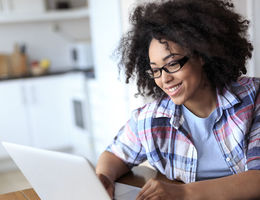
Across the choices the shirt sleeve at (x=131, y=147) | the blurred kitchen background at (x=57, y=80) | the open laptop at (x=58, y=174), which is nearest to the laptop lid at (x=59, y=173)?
the open laptop at (x=58, y=174)

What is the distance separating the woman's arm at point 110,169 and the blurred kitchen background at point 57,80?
76.6 inches

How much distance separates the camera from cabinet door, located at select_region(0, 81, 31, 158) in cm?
438

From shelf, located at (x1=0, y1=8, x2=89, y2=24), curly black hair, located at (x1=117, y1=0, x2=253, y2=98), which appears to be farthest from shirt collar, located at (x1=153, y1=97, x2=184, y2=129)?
shelf, located at (x1=0, y1=8, x2=89, y2=24)

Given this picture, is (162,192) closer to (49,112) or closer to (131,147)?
(131,147)

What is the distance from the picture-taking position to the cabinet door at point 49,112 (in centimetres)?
450

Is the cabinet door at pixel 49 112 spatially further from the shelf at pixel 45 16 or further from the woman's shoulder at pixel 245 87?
the woman's shoulder at pixel 245 87

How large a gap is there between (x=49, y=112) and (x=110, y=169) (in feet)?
10.6

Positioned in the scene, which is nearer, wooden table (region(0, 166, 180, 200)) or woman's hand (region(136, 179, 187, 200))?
woman's hand (region(136, 179, 187, 200))

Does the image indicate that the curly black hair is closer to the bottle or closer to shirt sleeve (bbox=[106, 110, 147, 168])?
shirt sleeve (bbox=[106, 110, 147, 168])

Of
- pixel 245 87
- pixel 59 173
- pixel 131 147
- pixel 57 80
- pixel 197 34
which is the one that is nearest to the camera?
pixel 59 173

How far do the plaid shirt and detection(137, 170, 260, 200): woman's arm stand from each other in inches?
4.1

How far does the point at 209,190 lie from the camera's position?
115cm

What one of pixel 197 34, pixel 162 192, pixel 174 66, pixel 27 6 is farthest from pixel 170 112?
pixel 27 6

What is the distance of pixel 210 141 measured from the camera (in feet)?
4.62
